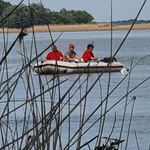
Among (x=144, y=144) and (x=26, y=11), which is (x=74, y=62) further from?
(x=26, y=11)

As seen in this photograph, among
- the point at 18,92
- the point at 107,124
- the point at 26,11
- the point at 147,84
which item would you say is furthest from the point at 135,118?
the point at 26,11

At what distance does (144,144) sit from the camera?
9.61 m

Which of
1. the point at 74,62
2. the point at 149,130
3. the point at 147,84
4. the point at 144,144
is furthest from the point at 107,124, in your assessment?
the point at 74,62

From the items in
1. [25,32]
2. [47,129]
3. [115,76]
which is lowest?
[115,76]

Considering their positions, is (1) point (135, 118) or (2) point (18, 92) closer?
(1) point (135, 118)

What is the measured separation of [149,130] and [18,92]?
5206mm

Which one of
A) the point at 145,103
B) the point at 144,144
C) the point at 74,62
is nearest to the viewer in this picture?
the point at 144,144

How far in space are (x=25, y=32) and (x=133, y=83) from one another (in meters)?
18.4

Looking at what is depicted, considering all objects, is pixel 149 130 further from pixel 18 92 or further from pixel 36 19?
pixel 36 19

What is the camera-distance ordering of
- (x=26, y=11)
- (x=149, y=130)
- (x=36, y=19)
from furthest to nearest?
(x=149, y=130) < (x=26, y=11) < (x=36, y=19)

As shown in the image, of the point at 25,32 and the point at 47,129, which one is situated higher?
the point at 25,32

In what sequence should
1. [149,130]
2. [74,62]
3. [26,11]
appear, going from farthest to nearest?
[74,62] → [149,130] → [26,11]

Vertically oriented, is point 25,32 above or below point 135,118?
above

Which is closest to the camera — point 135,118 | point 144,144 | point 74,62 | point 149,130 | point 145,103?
point 144,144
